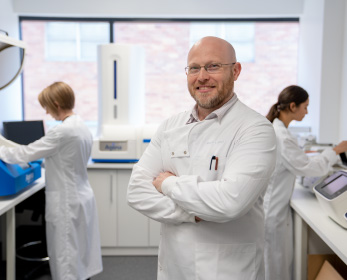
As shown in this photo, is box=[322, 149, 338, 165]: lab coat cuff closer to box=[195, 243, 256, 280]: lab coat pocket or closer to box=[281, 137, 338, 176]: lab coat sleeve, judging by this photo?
box=[281, 137, 338, 176]: lab coat sleeve

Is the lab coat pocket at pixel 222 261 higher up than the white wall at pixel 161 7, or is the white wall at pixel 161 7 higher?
the white wall at pixel 161 7

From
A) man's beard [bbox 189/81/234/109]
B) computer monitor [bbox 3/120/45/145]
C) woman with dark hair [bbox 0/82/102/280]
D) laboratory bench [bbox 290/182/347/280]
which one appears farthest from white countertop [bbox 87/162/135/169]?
man's beard [bbox 189/81/234/109]

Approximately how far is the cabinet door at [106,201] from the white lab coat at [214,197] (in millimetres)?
1866

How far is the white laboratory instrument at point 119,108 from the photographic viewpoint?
3.23m

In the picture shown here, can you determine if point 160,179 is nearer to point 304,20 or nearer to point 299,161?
point 299,161

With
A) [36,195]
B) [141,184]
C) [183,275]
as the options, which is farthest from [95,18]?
[183,275]

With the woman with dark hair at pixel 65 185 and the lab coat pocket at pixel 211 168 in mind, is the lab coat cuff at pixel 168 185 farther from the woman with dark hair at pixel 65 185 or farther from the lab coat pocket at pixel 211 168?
the woman with dark hair at pixel 65 185

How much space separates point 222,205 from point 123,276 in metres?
1.99

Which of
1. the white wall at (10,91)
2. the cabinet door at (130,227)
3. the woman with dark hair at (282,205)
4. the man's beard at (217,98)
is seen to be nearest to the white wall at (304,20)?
the white wall at (10,91)

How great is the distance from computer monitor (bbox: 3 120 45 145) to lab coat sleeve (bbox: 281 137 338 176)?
7.08 ft

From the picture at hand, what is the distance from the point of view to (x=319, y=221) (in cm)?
184

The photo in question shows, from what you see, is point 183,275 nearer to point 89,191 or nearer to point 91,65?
point 89,191

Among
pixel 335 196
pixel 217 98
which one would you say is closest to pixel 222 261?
pixel 217 98

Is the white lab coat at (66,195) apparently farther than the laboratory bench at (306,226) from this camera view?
Yes
